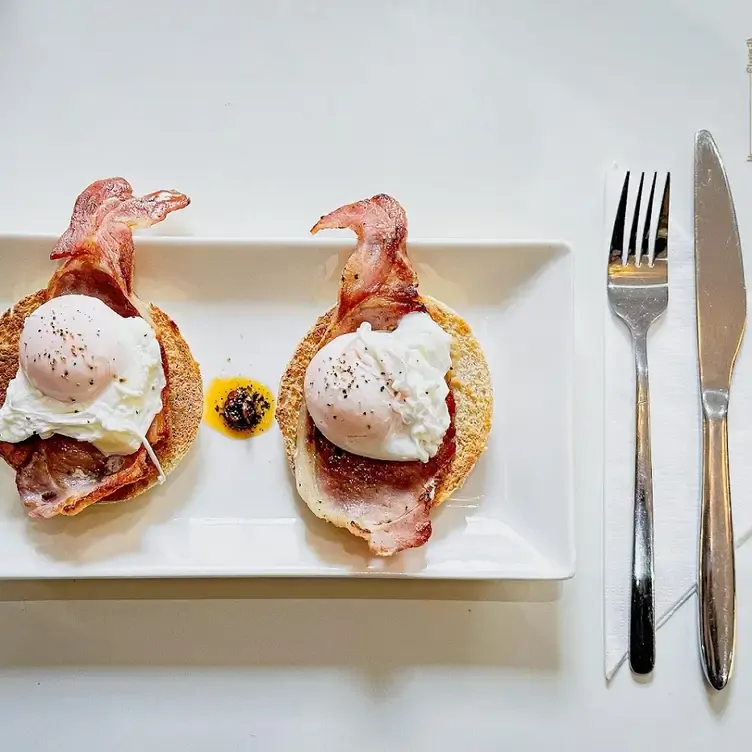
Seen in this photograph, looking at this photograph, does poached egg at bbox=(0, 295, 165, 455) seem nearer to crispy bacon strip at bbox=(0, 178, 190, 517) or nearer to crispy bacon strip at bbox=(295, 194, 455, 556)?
crispy bacon strip at bbox=(0, 178, 190, 517)

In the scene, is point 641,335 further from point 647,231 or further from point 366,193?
point 366,193

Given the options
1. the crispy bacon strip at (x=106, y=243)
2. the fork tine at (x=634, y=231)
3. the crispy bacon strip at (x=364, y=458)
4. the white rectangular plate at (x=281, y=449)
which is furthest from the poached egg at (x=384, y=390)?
the fork tine at (x=634, y=231)

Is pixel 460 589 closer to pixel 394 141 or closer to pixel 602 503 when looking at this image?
pixel 602 503

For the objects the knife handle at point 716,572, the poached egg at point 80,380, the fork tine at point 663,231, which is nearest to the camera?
the poached egg at point 80,380

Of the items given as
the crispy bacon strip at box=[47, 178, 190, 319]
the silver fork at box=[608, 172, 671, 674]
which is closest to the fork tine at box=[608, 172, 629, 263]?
the silver fork at box=[608, 172, 671, 674]

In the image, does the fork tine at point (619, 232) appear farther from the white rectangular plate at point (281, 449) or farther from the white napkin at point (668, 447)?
the white rectangular plate at point (281, 449)

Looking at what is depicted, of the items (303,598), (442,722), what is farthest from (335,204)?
(442,722)
